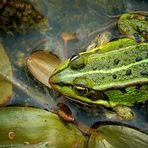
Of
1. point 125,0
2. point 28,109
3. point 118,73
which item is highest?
point 125,0

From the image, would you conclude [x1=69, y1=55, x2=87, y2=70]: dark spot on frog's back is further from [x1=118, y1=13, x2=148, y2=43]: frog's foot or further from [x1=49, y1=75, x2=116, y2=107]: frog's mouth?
[x1=118, y1=13, x2=148, y2=43]: frog's foot

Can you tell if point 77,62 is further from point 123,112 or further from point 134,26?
point 134,26

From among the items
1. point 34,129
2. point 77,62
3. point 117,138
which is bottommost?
point 117,138

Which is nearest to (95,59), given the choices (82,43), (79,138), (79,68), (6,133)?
(79,68)

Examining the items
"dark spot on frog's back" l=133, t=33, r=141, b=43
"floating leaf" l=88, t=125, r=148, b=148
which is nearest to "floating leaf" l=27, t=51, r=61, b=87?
"floating leaf" l=88, t=125, r=148, b=148

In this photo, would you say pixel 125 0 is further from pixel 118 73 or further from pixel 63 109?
pixel 63 109

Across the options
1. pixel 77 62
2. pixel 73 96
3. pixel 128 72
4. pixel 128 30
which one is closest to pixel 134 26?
pixel 128 30
